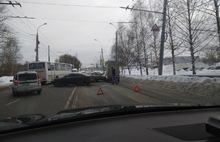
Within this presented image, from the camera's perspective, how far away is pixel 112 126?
2789mm

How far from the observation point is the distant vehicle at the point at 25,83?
15.6 metres

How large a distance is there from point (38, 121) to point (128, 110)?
1391 millimetres

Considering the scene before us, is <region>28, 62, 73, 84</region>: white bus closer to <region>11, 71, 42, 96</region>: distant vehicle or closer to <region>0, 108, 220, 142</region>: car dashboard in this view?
<region>11, 71, 42, 96</region>: distant vehicle

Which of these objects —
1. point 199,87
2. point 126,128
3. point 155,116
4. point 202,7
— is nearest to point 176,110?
point 155,116

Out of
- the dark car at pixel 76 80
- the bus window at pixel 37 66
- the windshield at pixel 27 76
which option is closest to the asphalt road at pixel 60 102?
the windshield at pixel 27 76

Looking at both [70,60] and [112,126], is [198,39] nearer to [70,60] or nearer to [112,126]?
[112,126]

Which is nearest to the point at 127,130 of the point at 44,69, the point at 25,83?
the point at 25,83

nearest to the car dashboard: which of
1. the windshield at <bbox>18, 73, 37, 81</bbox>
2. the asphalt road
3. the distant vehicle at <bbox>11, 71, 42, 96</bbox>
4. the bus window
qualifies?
the asphalt road

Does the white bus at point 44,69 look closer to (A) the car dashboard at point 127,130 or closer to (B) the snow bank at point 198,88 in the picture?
(B) the snow bank at point 198,88

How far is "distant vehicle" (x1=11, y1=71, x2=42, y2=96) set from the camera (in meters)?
15.6

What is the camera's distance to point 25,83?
15898 millimetres

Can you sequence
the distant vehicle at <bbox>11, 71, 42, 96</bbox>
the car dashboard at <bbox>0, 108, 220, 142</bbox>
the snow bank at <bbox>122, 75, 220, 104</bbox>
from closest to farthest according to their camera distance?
the car dashboard at <bbox>0, 108, 220, 142</bbox> < the snow bank at <bbox>122, 75, 220, 104</bbox> < the distant vehicle at <bbox>11, 71, 42, 96</bbox>

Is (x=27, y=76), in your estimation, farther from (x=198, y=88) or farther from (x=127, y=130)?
(x=127, y=130)

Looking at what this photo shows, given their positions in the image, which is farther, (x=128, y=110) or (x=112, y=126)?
(x=128, y=110)
